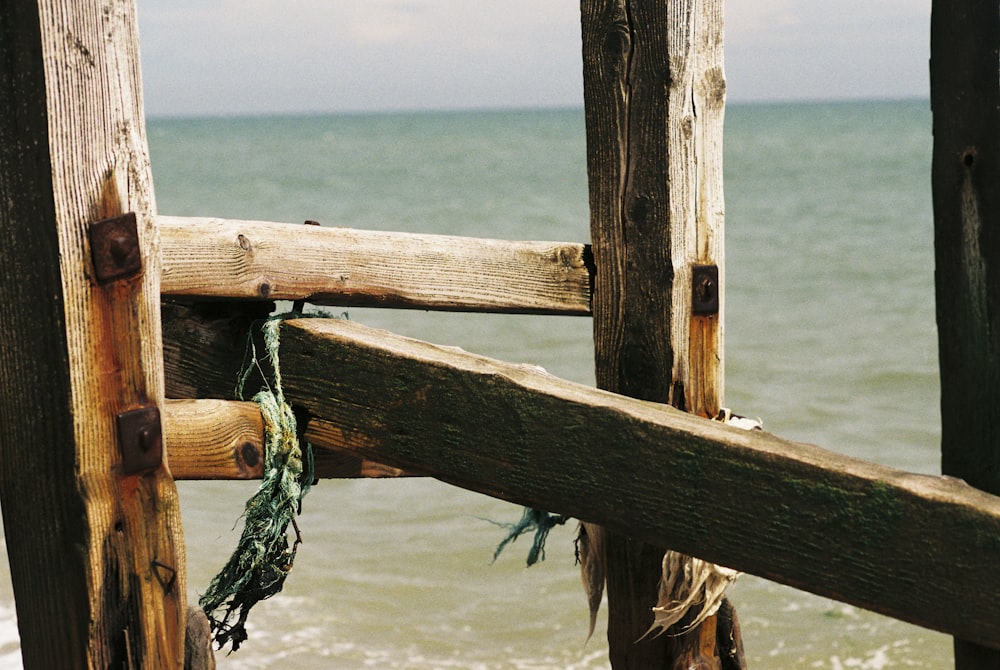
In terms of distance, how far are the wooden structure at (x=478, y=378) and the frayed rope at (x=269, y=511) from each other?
0.04 meters

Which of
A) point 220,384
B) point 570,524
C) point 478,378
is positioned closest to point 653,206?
point 478,378

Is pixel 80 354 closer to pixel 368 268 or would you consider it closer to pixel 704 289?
pixel 368 268

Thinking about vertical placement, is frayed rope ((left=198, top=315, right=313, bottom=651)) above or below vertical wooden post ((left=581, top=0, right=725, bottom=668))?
below

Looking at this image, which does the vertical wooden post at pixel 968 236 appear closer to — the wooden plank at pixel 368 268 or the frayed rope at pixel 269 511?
the wooden plank at pixel 368 268

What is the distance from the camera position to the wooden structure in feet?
5.48

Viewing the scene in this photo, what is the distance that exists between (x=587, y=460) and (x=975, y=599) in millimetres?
663

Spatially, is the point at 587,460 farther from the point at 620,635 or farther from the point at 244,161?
the point at 244,161

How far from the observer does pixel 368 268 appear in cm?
247

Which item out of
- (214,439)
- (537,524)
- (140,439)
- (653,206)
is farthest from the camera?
(537,524)

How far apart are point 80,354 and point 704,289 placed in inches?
50.5

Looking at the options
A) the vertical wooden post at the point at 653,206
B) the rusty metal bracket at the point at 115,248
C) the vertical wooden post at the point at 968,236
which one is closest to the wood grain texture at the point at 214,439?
the rusty metal bracket at the point at 115,248

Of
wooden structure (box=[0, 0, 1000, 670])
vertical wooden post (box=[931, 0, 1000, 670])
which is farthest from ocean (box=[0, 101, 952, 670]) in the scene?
vertical wooden post (box=[931, 0, 1000, 670])

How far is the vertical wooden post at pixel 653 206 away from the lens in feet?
7.51

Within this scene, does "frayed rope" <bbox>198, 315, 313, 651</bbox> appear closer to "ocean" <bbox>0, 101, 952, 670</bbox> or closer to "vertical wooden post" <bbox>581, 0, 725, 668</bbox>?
"ocean" <bbox>0, 101, 952, 670</bbox>
